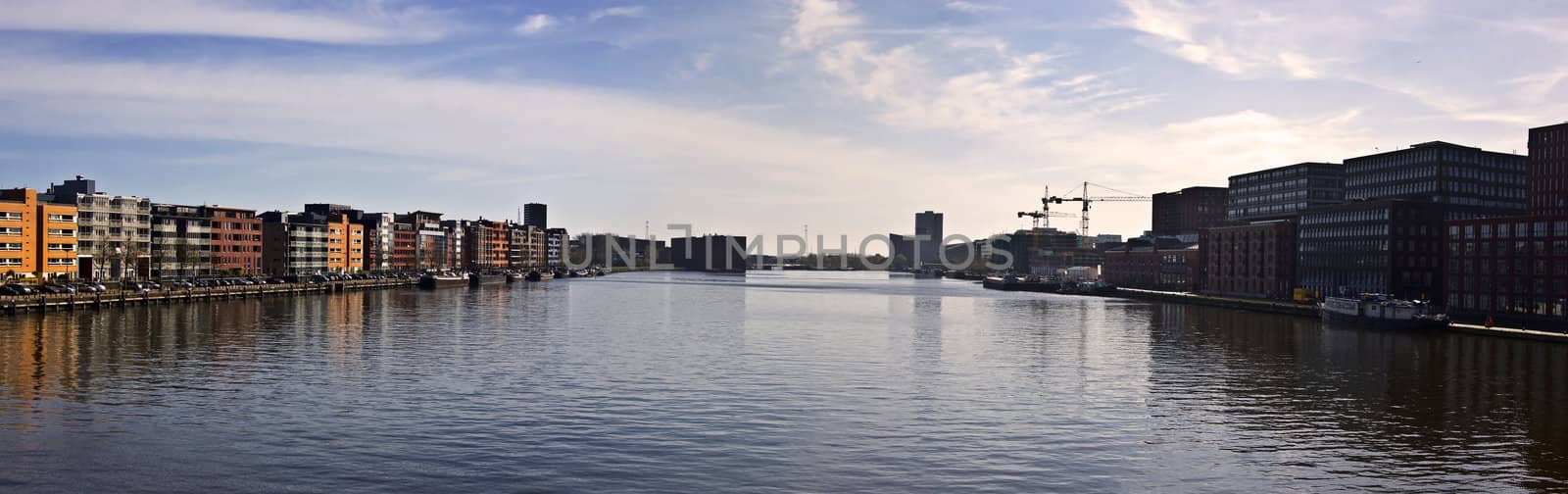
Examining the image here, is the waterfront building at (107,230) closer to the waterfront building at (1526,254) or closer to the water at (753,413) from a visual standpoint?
the water at (753,413)

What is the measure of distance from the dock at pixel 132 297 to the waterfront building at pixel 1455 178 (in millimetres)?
170465

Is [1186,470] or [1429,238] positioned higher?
[1429,238]

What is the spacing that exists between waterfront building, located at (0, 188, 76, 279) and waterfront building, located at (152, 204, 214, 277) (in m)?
18.9

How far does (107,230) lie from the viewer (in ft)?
550

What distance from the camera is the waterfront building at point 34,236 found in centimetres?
13925

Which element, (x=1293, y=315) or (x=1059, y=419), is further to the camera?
(x=1293, y=315)

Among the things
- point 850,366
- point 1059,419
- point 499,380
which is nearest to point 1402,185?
point 850,366

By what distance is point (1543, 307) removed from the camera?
11038 cm

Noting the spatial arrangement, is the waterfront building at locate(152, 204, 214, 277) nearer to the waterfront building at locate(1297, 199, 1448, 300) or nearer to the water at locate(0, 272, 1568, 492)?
the water at locate(0, 272, 1568, 492)

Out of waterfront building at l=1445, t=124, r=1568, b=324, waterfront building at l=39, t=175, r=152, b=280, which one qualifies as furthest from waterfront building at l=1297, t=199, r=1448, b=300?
waterfront building at l=39, t=175, r=152, b=280

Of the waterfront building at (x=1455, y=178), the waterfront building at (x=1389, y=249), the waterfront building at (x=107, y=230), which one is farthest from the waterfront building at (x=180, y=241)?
the waterfront building at (x=1455, y=178)

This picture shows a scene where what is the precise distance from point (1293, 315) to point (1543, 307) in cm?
2996

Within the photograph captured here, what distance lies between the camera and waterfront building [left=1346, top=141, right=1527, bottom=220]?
6339 inches

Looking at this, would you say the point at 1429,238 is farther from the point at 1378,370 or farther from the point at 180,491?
the point at 180,491
